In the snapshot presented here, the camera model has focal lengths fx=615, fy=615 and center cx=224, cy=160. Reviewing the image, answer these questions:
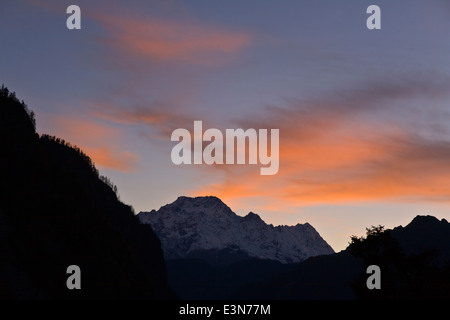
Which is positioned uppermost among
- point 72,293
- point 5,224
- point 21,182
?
point 21,182

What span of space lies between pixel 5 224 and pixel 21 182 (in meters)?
28.3

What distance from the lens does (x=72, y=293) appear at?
179 meters

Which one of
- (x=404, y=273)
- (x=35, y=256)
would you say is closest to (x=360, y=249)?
(x=404, y=273)

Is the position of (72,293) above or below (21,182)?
below

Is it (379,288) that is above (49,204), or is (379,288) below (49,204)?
below
